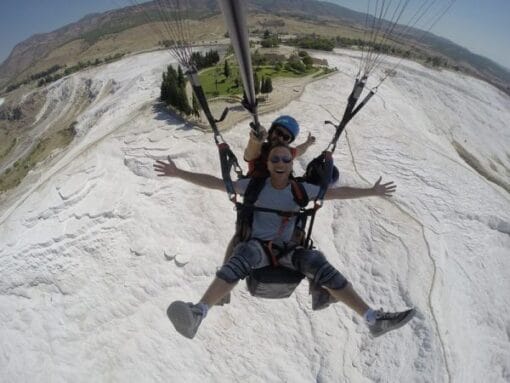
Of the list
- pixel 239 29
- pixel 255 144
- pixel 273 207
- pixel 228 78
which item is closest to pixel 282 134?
pixel 255 144

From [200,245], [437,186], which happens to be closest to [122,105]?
[200,245]

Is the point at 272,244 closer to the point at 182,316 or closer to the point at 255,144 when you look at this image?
the point at 255,144

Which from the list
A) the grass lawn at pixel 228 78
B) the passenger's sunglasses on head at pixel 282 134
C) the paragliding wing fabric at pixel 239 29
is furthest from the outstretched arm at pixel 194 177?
the grass lawn at pixel 228 78

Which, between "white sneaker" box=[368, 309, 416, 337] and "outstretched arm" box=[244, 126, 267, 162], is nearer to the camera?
"white sneaker" box=[368, 309, 416, 337]

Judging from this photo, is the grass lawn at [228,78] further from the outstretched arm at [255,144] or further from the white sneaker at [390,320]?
the white sneaker at [390,320]

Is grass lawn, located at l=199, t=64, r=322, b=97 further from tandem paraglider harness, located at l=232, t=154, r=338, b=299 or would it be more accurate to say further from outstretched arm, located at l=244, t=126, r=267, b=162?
tandem paraglider harness, located at l=232, t=154, r=338, b=299

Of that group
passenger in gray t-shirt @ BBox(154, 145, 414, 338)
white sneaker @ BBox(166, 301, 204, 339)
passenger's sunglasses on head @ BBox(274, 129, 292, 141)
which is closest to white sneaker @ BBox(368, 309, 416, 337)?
passenger in gray t-shirt @ BBox(154, 145, 414, 338)
